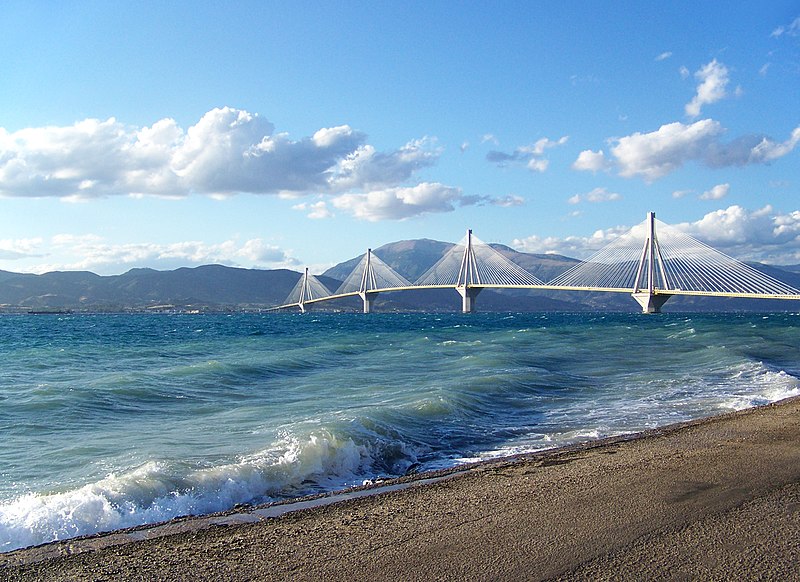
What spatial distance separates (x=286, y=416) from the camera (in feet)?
37.8

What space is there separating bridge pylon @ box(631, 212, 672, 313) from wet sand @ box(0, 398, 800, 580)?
74.2m

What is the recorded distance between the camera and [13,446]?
944 centimetres

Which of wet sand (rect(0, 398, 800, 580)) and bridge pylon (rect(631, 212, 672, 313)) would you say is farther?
bridge pylon (rect(631, 212, 672, 313))

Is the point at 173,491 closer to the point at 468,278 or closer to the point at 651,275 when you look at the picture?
the point at 651,275

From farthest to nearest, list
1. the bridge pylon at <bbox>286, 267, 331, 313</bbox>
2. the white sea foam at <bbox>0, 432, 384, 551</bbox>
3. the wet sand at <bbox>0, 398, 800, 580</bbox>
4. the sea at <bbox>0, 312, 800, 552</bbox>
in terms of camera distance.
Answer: the bridge pylon at <bbox>286, 267, 331, 313</bbox>, the sea at <bbox>0, 312, 800, 552</bbox>, the white sea foam at <bbox>0, 432, 384, 551</bbox>, the wet sand at <bbox>0, 398, 800, 580</bbox>

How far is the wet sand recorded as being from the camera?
4453 millimetres

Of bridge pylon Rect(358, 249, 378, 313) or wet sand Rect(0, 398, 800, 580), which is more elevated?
bridge pylon Rect(358, 249, 378, 313)

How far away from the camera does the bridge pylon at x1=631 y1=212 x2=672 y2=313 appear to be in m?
77.5

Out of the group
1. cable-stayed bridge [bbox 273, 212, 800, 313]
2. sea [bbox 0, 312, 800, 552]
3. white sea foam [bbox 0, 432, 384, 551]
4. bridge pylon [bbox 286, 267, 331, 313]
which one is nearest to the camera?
white sea foam [bbox 0, 432, 384, 551]

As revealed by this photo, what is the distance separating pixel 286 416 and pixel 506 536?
699 cm

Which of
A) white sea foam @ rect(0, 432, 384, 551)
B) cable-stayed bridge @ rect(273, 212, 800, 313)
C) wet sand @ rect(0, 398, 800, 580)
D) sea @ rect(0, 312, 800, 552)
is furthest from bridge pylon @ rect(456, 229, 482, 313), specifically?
wet sand @ rect(0, 398, 800, 580)

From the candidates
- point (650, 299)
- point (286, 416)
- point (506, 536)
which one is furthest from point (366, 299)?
point (506, 536)

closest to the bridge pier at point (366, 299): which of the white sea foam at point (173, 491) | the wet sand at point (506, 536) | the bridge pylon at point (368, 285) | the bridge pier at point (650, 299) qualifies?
the bridge pylon at point (368, 285)

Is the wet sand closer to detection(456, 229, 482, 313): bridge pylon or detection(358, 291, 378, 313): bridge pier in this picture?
detection(456, 229, 482, 313): bridge pylon
